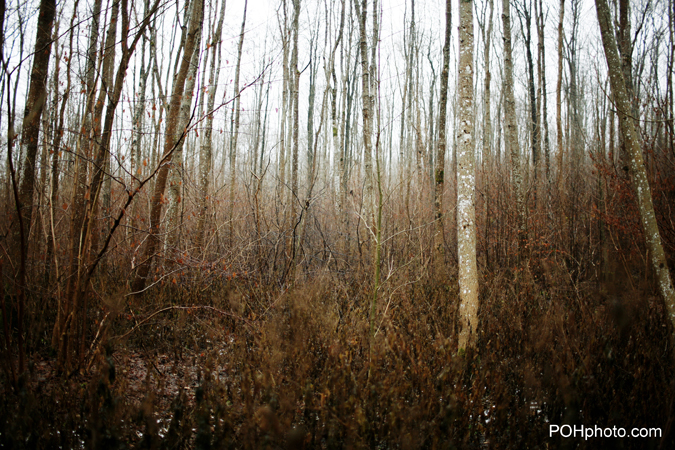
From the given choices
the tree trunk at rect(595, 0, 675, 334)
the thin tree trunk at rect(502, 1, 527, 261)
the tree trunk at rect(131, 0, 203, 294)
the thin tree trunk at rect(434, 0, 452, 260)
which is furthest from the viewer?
the thin tree trunk at rect(502, 1, 527, 261)

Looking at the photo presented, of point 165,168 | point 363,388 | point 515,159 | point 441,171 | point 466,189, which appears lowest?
point 363,388

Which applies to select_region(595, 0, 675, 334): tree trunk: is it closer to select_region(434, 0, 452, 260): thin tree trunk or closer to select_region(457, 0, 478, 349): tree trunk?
select_region(457, 0, 478, 349): tree trunk

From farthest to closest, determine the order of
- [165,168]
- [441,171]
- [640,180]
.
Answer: [441,171] → [165,168] → [640,180]

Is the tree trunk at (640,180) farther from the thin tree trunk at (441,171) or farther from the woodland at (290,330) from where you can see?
the thin tree trunk at (441,171)

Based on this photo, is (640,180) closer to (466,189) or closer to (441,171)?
(466,189)

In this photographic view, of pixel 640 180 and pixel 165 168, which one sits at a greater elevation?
pixel 165 168

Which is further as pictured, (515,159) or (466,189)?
(515,159)

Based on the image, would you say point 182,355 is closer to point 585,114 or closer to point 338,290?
point 338,290

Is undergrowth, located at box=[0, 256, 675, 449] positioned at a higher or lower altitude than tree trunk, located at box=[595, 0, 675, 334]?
lower

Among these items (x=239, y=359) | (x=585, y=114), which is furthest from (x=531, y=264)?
(x=585, y=114)

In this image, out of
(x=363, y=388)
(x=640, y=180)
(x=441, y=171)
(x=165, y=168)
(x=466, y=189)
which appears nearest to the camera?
(x=363, y=388)

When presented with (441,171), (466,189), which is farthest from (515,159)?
(466,189)

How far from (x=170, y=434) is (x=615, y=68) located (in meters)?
4.06

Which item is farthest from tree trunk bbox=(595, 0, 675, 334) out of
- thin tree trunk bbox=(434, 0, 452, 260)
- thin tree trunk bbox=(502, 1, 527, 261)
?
thin tree trunk bbox=(502, 1, 527, 261)
